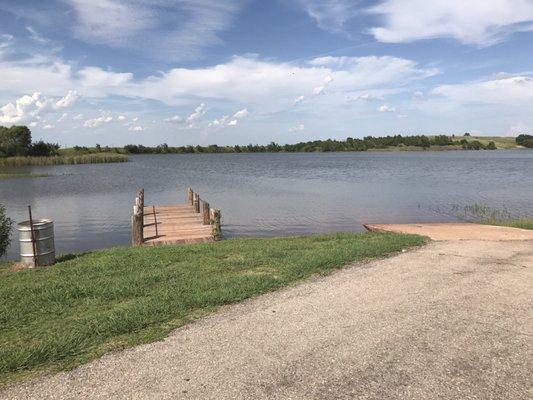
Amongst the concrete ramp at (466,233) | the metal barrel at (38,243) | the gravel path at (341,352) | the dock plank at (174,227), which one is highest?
the metal barrel at (38,243)

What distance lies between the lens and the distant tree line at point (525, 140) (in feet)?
538

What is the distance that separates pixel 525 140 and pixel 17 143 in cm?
16461

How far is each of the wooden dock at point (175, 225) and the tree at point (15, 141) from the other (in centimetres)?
8217

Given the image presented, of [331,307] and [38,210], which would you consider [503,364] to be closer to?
[331,307]

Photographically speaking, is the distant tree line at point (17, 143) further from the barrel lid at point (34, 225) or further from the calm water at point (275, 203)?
the barrel lid at point (34, 225)

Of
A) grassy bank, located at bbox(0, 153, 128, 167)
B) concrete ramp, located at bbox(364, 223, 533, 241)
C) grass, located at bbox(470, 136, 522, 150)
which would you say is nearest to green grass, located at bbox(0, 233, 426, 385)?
concrete ramp, located at bbox(364, 223, 533, 241)

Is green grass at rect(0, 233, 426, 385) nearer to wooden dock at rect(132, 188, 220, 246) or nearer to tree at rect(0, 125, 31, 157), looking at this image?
wooden dock at rect(132, 188, 220, 246)

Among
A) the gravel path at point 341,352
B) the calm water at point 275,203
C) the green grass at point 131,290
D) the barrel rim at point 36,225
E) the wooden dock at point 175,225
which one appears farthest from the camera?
the calm water at point 275,203

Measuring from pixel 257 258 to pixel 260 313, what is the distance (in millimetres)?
3487

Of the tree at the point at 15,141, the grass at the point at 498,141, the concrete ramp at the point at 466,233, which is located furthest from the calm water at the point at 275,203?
the grass at the point at 498,141

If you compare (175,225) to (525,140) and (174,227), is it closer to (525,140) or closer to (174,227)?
(174,227)

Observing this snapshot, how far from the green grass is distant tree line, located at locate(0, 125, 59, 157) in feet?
305

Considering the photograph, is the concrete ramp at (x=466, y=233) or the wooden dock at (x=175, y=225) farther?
the wooden dock at (x=175, y=225)

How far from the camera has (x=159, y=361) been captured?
16.4ft
